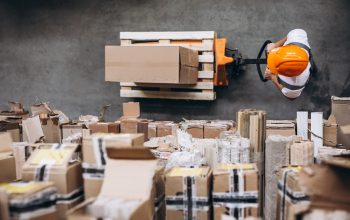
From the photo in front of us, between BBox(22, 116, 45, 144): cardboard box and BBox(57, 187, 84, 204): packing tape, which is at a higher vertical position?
BBox(22, 116, 45, 144): cardboard box

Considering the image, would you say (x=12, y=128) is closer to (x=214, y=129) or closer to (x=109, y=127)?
(x=109, y=127)

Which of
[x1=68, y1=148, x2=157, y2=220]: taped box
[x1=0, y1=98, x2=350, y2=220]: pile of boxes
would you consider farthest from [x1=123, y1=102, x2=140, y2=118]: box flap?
[x1=68, y1=148, x2=157, y2=220]: taped box

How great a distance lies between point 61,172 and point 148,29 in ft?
12.6

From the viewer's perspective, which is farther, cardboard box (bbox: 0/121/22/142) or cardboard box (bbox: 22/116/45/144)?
cardboard box (bbox: 0/121/22/142)

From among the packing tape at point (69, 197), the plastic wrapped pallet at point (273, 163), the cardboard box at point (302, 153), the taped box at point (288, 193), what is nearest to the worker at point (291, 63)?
the plastic wrapped pallet at point (273, 163)

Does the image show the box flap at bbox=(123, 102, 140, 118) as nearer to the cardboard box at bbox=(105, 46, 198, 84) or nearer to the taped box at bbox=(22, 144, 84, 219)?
the cardboard box at bbox=(105, 46, 198, 84)

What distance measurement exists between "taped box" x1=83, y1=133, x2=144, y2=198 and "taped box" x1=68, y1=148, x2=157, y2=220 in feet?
0.34

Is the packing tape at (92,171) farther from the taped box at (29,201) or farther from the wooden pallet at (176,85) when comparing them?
the wooden pallet at (176,85)

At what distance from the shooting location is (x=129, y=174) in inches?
103

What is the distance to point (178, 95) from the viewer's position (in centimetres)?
586

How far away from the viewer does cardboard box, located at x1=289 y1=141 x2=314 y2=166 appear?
134 inches

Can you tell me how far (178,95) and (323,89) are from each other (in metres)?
2.06

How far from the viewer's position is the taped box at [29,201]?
95.0 inches

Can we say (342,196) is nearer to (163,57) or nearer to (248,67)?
(163,57)
